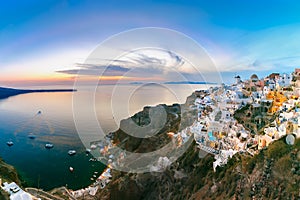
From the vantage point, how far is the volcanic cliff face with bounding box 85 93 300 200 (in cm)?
660

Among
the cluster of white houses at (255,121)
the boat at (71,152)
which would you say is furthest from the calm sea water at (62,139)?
the cluster of white houses at (255,121)

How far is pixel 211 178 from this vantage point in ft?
29.3

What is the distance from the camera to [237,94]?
14359 mm

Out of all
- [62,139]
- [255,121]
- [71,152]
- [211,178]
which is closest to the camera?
[211,178]

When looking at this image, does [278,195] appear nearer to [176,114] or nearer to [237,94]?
[237,94]

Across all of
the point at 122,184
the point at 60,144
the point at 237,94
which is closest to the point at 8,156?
the point at 60,144

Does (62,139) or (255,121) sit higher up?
(255,121)

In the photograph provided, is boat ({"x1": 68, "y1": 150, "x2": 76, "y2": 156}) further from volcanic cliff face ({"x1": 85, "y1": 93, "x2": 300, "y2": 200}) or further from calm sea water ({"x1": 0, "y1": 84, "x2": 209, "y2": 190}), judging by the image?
volcanic cliff face ({"x1": 85, "y1": 93, "x2": 300, "y2": 200})

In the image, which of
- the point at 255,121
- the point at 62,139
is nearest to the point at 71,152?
the point at 62,139

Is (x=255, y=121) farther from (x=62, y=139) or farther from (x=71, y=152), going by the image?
(x=62, y=139)

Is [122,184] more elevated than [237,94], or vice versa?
[237,94]

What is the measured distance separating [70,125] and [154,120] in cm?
1716

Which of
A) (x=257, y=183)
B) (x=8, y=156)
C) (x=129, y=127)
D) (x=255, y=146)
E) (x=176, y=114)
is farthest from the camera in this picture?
(x=8, y=156)

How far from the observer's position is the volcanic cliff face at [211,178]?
260 inches
